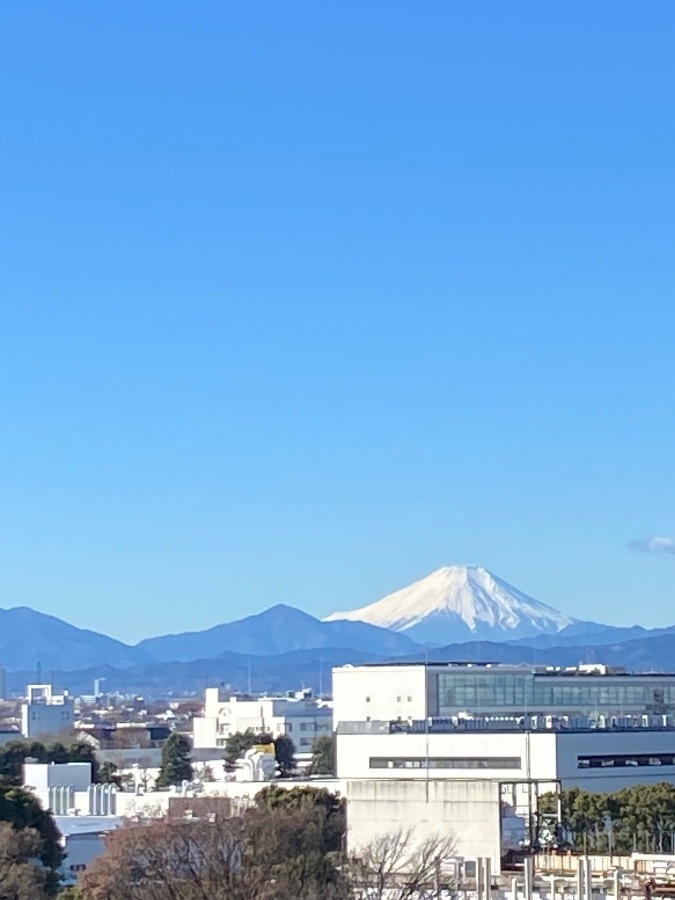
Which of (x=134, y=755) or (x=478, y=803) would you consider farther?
(x=134, y=755)

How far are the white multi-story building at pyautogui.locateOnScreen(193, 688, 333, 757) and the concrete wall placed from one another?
6146cm

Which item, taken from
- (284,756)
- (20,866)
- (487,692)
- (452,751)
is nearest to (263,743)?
(284,756)

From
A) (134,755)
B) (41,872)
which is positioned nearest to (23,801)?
(41,872)

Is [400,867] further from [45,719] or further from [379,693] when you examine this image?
[45,719]

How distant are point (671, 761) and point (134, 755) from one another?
124 feet

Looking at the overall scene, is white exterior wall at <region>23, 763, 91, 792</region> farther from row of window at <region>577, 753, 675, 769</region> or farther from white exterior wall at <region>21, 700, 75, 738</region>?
white exterior wall at <region>21, 700, 75, 738</region>

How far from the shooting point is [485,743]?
57625 mm

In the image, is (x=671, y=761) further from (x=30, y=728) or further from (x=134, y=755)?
(x=30, y=728)

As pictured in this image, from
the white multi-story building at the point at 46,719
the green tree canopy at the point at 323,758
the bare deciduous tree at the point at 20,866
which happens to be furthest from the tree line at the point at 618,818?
the white multi-story building at the point at 46,719

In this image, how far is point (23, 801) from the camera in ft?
146

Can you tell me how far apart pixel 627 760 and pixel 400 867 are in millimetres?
26652

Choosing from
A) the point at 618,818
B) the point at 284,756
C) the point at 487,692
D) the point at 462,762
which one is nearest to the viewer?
the point at 618,818

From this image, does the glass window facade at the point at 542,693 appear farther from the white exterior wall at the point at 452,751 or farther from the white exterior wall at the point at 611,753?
the white exterior wall at the point at 452,751

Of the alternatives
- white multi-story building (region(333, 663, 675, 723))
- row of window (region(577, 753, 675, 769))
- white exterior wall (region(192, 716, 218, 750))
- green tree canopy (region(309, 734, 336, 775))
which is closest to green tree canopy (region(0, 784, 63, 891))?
row of window (region(577, 753, 675, 769))
